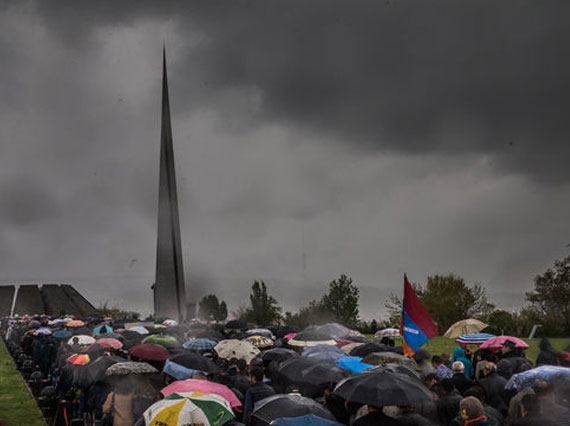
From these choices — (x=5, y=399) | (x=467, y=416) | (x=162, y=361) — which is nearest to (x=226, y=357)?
(x=162, y=361)

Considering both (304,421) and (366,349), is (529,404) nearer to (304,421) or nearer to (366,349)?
(304,421)

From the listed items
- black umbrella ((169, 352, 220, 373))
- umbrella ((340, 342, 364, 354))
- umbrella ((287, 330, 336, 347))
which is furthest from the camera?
umbrella ((287, 330, 336, 347))

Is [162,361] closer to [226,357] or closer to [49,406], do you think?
[226,357]

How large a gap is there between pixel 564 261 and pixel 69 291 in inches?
2834

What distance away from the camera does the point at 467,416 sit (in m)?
5.73

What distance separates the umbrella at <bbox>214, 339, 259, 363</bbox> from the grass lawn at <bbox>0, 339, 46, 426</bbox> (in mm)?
5209

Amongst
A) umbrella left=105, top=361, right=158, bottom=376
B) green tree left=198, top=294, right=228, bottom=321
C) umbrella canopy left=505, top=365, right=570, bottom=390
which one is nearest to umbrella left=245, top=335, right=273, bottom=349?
umbrella left=105, top=361, right=158, bottom=376

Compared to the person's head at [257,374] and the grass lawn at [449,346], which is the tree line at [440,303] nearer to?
the grass lawn at [449,346]

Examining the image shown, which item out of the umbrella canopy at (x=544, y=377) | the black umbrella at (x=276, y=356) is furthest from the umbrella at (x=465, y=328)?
the umbrella canopy at (x=544, y=377)

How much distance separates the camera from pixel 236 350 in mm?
11727

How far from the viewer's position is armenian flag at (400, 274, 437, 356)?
11.5m

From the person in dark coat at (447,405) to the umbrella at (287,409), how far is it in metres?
2.11

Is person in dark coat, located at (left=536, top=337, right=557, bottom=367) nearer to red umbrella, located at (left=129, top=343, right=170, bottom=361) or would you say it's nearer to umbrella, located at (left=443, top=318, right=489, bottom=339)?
umbrella, located at (left=443, top=318, right=489, bottom=339)

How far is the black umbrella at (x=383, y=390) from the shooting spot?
20.4 ft
